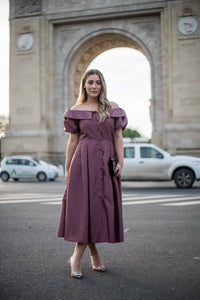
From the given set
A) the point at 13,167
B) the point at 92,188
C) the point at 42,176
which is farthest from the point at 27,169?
the point at 92,188

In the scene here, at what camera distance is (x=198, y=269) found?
381 centimetres

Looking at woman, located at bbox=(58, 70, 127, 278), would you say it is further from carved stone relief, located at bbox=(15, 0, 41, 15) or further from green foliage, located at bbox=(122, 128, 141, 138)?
green foliage, located at bbox=(122, 128, 141, 138)

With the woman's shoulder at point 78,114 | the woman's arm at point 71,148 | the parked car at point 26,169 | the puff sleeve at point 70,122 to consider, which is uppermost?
the woman's shoulder at point 78,114

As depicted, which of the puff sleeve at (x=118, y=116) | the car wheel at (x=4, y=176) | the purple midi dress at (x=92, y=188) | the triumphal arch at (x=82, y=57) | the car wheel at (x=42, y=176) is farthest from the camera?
the triumphal arch at (x=82, y=57)

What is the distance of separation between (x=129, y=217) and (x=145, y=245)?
2.42m

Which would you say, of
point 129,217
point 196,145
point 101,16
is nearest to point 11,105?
point 101,16

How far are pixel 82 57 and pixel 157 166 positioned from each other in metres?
17.7

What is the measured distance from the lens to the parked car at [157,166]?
1485 centimetres

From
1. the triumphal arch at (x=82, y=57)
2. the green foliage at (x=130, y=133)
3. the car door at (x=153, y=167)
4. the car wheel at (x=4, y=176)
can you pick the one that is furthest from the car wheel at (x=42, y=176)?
the green foliage at (x=130, y=133)

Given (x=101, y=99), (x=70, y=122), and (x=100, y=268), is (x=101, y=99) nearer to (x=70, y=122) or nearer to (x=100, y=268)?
(x=70, y=122)

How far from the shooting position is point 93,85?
3.95m

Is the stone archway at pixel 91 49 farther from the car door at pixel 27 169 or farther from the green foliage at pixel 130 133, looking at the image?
the green foliage at pixel 130 133

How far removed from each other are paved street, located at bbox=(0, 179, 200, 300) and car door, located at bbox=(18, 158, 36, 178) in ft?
47.6

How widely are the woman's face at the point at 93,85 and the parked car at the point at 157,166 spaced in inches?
441
